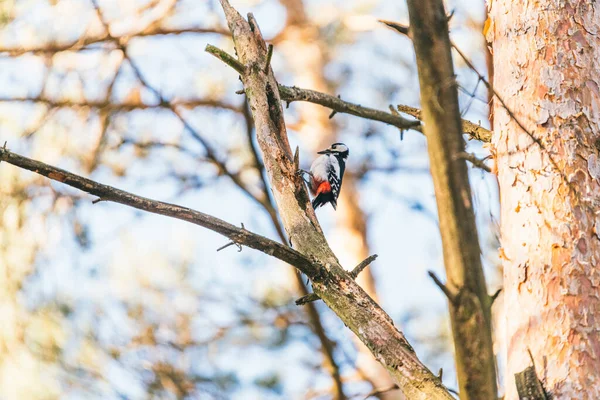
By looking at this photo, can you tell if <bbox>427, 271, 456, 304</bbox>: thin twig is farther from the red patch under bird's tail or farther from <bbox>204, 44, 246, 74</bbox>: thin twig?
the red patch under bird's tail

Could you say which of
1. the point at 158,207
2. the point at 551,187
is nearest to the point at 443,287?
the point at 551,187

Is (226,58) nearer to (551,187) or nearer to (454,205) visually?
(551,187)

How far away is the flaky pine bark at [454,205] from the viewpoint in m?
1.46

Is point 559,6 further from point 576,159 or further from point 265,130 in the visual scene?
point 265,130

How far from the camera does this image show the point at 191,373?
6.07 metres

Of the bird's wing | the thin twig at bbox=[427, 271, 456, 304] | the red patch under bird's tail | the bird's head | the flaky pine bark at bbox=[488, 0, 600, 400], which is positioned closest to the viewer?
the thin twig at bbox=[427, 271, 456, 304]

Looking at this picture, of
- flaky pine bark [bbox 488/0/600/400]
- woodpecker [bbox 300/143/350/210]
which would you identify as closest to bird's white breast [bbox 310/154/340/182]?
woodpecker [bbox 300/143/350/210]

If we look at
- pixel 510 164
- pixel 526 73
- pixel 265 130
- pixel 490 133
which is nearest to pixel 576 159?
pixel 510 164

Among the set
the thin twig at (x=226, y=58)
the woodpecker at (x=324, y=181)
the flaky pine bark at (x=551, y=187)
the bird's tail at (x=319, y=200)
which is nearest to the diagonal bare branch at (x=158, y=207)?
the flaky pine bark at (x=551, y=187)

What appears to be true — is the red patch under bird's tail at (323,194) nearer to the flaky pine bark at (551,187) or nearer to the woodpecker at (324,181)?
the woodpecker at (324,181)

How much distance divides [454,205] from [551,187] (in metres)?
0.70

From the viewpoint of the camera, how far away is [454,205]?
149 cm

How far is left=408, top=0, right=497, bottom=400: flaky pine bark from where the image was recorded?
1.46 metres

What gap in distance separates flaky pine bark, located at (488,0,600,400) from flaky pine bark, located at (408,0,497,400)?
43 centimetres
